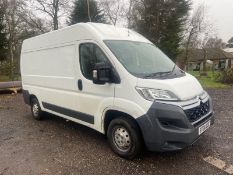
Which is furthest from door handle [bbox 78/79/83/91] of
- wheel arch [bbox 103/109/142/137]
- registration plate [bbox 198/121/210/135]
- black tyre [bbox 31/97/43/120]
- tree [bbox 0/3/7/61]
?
tree [bbox 0/3/7/61]

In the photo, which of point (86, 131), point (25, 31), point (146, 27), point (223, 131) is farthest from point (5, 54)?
point (223, 131)

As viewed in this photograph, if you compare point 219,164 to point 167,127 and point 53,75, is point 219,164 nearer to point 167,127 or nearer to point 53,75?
point 167,127

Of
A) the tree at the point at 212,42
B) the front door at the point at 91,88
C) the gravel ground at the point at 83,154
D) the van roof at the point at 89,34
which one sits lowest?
the gravel ground at the point at 83,154

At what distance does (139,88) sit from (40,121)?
4.51m

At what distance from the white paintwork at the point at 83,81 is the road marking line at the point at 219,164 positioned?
120 centimetres

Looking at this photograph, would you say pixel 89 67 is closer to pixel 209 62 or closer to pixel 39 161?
pixel 39 161

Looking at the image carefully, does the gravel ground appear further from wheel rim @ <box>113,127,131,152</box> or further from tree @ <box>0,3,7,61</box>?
tree @ <box>0,3,7,61</box>

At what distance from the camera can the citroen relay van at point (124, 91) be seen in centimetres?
400

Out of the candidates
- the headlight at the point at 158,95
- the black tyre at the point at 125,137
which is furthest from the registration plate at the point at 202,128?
the black tyre at the point at 125,137

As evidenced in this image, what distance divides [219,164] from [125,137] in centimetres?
168

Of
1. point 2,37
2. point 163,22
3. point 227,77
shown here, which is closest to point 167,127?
point 227,77

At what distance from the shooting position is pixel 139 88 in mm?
4156

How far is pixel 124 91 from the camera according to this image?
4.34 meters

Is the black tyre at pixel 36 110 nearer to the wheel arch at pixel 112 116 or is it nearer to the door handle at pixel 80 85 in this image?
the door handle at pixel 80 85
